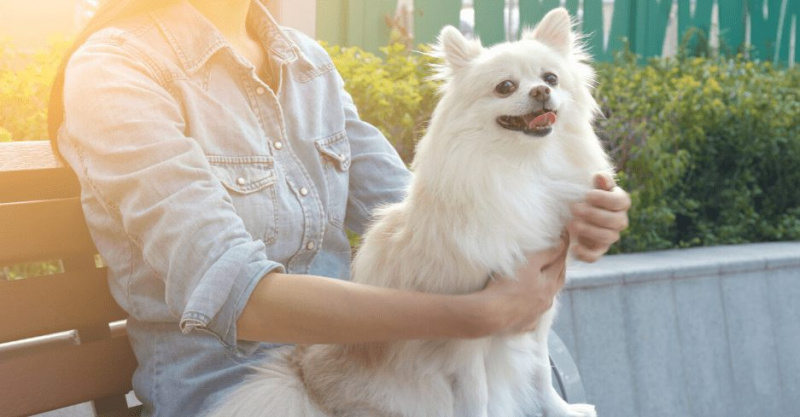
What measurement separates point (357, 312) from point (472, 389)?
370mm

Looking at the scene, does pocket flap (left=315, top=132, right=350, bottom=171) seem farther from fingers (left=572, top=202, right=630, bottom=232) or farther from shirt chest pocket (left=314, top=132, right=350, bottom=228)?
fingers (left=572, top=202, right=630, bottom=232)

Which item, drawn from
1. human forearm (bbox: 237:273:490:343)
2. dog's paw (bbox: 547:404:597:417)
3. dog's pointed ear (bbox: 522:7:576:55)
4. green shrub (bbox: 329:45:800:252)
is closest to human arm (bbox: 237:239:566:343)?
human forearm (bbox: 237:273:490:343)

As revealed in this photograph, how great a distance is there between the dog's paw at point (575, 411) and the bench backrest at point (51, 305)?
3.35ft

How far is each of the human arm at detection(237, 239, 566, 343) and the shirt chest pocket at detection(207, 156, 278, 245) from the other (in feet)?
0.90

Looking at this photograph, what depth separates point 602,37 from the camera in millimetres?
6840

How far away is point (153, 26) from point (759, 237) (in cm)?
420

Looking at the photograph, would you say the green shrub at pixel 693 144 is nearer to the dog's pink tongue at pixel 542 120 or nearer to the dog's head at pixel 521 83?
the dog's head at pixel 521 83

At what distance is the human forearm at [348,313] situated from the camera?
160cm

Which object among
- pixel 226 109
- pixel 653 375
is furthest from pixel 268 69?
pixel 653 375

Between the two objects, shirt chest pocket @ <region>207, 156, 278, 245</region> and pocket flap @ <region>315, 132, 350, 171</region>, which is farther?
pocket flap @ <region>315, 132, 350, 171</region>

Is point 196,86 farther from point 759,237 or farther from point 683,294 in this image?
point 759,237

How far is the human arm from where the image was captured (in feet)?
5.26

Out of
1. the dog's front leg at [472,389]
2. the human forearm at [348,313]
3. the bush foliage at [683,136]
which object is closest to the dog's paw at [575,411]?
the dog's front leg at [472,389]

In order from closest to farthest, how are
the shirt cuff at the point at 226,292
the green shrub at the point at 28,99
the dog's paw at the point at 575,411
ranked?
the shirt cuff at the point at 226,292 < the dog's paw at the point at 575,411 < the green shrub at the point at 28,99
